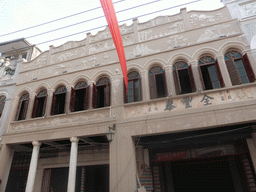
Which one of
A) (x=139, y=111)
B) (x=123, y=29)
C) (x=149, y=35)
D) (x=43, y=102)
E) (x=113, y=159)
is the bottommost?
(x=113, y=159)

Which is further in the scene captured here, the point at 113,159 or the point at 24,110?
the point at 24,110

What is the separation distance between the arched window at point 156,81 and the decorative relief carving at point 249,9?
462 cm

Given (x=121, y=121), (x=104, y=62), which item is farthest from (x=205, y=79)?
(x=104, y=62)

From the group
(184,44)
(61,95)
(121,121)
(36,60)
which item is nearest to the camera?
(121,121)

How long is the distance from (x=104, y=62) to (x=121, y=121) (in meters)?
3.56

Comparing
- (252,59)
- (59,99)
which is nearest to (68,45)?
(59,99)

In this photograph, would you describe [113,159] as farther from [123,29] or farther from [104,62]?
[123,29]

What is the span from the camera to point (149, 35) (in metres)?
9.35

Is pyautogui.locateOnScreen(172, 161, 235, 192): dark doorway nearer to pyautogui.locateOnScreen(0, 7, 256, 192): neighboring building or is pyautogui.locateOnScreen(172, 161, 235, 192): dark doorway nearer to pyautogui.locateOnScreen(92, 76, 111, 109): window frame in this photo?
pyautogui.locateOnScreen(0, 7, 256, 192): neighboring building

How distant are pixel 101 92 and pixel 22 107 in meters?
5.01

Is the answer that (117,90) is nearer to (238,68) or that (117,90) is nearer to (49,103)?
(49,103)

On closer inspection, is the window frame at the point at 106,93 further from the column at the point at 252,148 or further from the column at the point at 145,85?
the column at the point at 252,148

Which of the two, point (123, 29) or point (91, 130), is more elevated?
point (123, 29)

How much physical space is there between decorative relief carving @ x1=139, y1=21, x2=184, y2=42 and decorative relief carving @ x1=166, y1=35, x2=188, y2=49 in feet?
1.21
